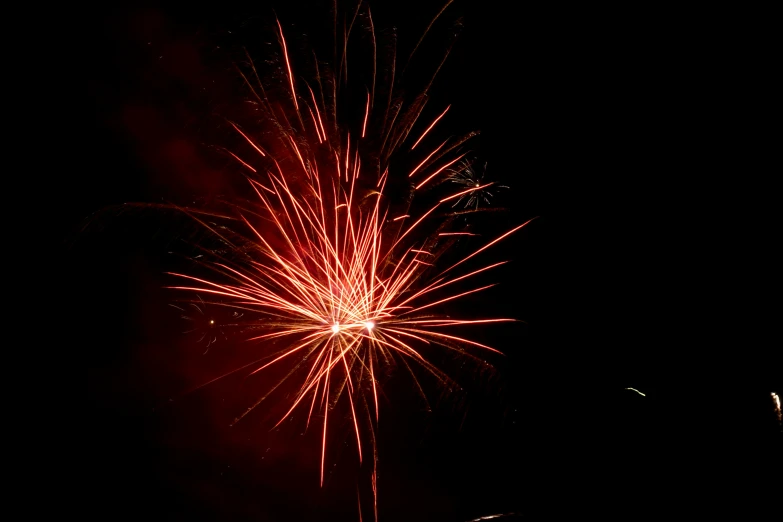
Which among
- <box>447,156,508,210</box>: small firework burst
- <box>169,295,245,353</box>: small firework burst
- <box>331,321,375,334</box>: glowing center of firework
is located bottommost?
<box>331,321,375,334</box>: glowing center of firework

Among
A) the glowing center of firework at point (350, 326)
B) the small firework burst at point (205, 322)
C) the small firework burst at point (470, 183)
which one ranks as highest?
the small firework burst at point (470, 183)

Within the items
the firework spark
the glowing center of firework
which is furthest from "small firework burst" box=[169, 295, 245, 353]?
the glowing center of firework

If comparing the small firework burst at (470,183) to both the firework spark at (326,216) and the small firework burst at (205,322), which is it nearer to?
the firework spark at (326,216)

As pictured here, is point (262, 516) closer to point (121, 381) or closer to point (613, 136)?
point (121, 381)

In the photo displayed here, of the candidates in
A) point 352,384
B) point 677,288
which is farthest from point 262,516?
point 677,288

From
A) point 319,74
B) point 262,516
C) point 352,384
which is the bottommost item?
point 262,516

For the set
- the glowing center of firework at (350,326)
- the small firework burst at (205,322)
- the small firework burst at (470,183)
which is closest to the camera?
the glowing center of firework at (350,326)

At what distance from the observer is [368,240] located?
4656 mm

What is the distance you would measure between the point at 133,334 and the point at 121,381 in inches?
17.7

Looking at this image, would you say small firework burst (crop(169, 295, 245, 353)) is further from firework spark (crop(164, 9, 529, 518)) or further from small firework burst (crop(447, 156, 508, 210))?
small firework burst (crop(447, 156, 508, 210))

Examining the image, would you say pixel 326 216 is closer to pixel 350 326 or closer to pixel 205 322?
pixel 350 326

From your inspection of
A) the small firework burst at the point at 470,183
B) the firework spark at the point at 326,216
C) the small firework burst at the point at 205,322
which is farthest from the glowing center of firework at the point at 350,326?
the small firework burst at the point at 470,183

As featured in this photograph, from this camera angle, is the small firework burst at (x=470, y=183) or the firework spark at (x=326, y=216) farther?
the small firework burst at (x=470, y=183)

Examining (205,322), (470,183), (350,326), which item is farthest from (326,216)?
(205,322)
